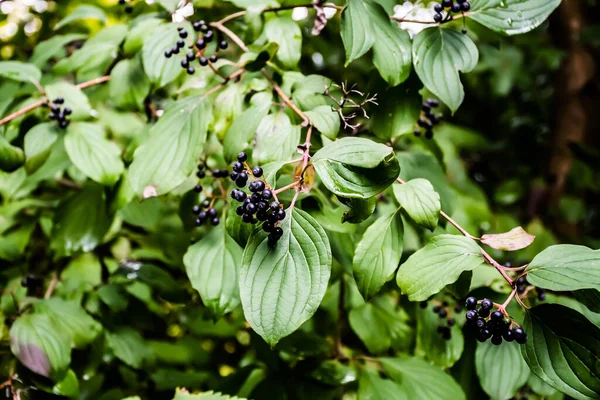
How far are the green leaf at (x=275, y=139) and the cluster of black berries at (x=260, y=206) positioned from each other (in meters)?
0.17

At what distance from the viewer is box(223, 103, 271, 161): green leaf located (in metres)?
1.14

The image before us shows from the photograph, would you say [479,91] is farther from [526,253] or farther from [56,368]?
[56,368]

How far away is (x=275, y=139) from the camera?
1069 millimetres

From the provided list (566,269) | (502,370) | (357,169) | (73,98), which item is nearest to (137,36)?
(73,98)

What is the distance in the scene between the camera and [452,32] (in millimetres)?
1204

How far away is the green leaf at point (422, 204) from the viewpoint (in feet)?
3.17

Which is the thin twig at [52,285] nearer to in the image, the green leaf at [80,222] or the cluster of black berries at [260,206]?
the green leaf at [80,222]

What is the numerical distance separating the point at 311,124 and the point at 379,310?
74cm

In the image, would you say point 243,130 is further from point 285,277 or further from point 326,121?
point 285,277

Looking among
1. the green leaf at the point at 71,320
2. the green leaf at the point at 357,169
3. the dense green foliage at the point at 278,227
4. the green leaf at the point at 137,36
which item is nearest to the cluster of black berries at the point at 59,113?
the dense green foliage at the point at 278,227

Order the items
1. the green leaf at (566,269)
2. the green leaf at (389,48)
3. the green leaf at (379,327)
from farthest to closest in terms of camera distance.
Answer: the green leaf at (379,327), the green leaf at (389,48), the green leaf at (566,269)

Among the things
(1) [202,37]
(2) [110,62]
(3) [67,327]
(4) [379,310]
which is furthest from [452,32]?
(3) [67,327]

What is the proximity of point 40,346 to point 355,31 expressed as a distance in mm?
1130

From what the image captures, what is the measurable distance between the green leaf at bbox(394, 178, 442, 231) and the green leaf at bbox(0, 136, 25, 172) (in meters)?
0.99
